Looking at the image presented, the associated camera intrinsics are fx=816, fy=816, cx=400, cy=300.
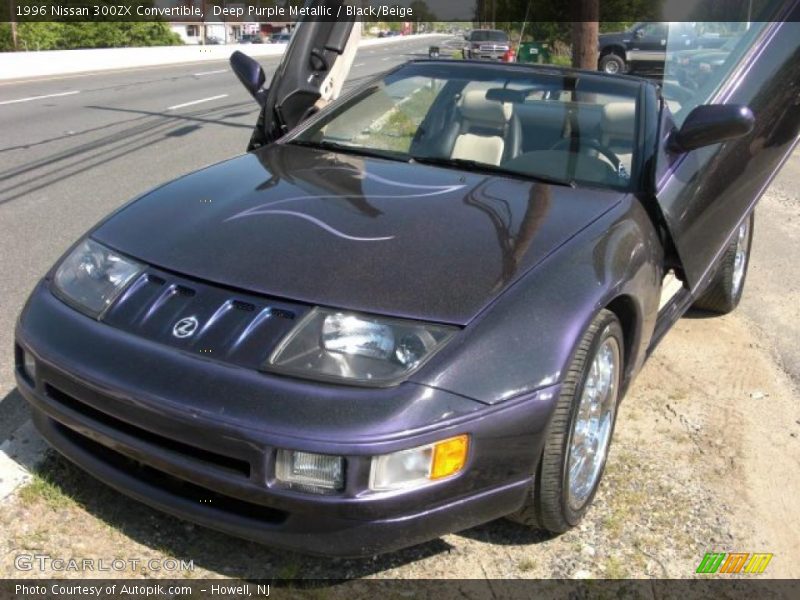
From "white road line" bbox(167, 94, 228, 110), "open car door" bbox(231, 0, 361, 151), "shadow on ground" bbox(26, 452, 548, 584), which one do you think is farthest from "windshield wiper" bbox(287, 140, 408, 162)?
"white road line" bbox(167, 94, 228, 110)

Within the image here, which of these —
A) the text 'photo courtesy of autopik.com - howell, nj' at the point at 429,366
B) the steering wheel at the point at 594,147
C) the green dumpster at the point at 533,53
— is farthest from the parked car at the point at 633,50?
the steering wheel at the point at 594,147

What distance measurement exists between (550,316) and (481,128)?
63.9 inches

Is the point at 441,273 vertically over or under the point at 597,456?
over

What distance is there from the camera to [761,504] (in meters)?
3.15

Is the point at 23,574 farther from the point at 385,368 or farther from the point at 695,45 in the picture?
the point at 695,45

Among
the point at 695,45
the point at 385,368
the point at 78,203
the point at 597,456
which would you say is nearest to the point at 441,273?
the point at 385,368

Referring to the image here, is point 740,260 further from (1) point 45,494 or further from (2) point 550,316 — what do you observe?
(1) point 45,494

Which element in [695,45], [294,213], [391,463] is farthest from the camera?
[695,45]

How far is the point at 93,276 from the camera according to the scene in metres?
2.72

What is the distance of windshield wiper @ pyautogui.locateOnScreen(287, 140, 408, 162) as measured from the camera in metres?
3.68

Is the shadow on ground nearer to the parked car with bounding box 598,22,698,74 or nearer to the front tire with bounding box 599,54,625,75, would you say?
the parked car with bounding box 598,22,698,74

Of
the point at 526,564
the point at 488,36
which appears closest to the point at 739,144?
the point at 526,564

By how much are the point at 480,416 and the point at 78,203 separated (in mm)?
5748

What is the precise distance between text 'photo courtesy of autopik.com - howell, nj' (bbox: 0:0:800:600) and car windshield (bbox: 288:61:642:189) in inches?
0.6
